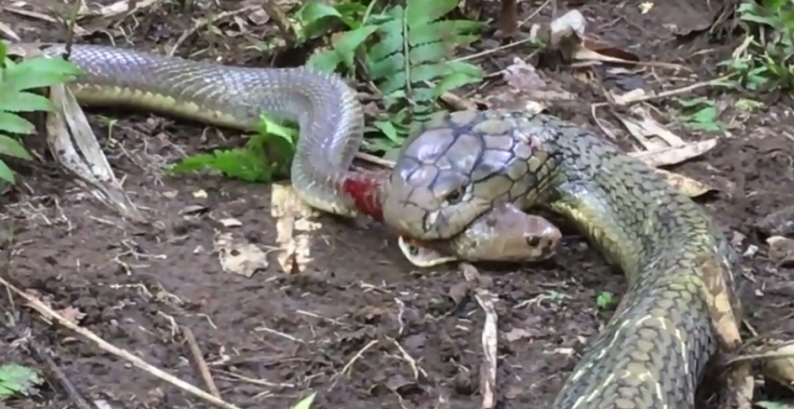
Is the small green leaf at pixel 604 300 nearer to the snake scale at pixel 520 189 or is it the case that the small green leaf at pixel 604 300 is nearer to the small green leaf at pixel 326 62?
the snake scale at pixel 520 189

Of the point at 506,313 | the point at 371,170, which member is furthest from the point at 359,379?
the point at 371,170

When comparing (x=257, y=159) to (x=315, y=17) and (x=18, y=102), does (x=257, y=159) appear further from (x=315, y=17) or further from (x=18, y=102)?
(x=315, y=17)

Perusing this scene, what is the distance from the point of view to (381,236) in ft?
14.4

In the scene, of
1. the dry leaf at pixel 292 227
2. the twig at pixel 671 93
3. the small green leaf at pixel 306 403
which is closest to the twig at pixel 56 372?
the small green leaf at pixel 306 403

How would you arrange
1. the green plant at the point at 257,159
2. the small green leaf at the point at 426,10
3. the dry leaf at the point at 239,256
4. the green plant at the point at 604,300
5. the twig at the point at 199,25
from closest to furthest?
the green plant at the point at 604,300, the dry leaf at the point at 239,256, the green plant at the point at 257,159, the small green leaf at the point at 426,10, the twig at the point at 199,25

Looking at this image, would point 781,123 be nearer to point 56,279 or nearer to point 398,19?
point 398,19

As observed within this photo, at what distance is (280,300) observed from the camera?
3.93m

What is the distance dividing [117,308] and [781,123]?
121 inches

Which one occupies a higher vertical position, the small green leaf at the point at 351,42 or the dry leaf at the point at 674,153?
the small green leaf at the point at 351,42

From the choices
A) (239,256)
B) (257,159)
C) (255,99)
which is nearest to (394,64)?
(255,99)

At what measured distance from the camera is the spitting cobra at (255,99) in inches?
177

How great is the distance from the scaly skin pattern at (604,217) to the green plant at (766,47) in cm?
141

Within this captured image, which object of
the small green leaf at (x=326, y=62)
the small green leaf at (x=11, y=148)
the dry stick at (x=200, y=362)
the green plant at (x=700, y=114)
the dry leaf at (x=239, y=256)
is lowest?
the green plant at (x=700, y=114)

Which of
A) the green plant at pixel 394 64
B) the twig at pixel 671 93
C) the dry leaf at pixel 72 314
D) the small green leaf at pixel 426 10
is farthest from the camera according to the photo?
the twig at pixel 671 93
